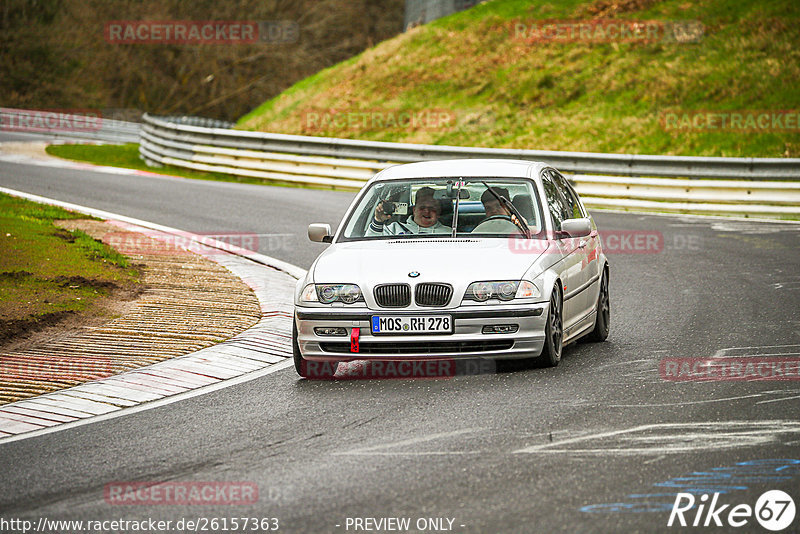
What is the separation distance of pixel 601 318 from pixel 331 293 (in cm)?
265

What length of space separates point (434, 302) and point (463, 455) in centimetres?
217

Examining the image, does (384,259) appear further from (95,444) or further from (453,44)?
(453,44)

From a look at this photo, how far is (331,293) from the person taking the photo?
8.57 meters

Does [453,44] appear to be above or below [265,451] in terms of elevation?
above

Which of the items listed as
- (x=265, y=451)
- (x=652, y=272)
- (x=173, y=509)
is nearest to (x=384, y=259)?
(x=265, y=451)

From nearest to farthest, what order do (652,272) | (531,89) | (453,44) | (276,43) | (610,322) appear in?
(610,322), (652,272), (531,89), (453,44), (276,43)

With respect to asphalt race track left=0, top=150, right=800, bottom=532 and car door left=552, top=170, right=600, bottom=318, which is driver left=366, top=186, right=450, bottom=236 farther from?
asphalt race track left=0, top=150, right=800, bottom=532

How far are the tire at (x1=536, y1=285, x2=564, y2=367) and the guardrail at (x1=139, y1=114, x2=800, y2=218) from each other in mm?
12298

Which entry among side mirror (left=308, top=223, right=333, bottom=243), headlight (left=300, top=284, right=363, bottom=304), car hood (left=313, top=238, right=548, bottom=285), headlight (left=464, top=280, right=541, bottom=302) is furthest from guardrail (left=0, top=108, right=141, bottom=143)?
headlight (left=464, top=280, right=541, bottom=302)

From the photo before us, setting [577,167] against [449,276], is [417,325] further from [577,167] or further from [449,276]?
[577,167]

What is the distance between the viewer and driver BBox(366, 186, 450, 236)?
9438 millimetres

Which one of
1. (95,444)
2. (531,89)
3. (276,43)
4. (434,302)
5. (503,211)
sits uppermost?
(276,43)

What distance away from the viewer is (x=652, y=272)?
1397 centimetres

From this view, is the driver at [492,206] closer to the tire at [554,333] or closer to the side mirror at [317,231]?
the tire at [554,333]
